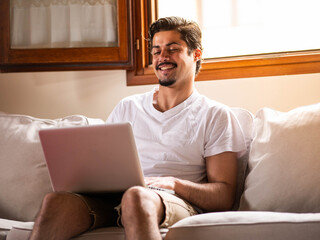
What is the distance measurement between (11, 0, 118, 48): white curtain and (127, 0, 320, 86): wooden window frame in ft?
0.48

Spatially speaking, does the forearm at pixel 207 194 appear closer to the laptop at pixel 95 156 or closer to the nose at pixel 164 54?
the laptop at pixel 95 156

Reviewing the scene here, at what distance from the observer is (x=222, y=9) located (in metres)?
2.61

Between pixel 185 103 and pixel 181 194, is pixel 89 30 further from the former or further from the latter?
pixel 181 194

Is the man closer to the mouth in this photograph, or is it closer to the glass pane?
the mouth

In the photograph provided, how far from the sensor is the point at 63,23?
2.78 metres

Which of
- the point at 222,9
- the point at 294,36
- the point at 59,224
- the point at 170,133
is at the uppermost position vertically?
the point at 222,9

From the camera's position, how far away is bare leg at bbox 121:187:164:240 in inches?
53.3

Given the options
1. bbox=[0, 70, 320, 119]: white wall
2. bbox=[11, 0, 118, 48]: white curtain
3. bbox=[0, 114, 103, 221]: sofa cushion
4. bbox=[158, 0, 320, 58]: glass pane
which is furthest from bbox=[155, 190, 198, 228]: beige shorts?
bbox=[11, 0, 118, 48]: white curtain

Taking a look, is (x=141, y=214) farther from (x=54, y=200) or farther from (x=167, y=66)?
(x=167, y=66)

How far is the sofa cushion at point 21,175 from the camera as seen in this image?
1985 millimetres

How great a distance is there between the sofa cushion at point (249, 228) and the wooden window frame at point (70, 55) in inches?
57.0

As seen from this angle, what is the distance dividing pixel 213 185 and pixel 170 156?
0.73 ft

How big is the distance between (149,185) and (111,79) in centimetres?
116

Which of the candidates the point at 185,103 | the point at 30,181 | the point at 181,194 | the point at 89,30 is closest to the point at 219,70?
the point at 185,103
